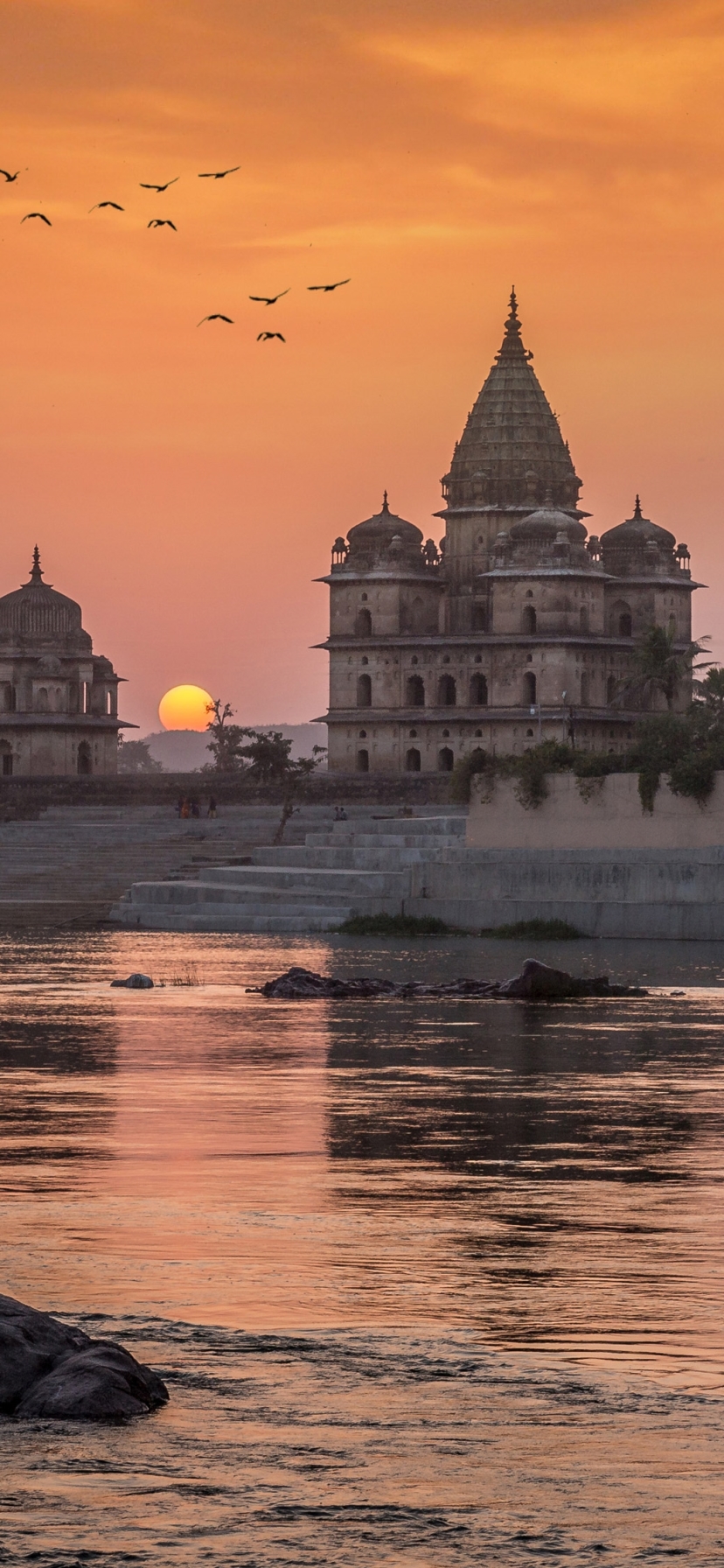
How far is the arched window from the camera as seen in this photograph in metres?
109

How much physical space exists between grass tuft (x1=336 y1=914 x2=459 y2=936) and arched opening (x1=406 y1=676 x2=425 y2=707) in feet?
→ 195

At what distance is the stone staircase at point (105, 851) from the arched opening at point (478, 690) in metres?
29.7

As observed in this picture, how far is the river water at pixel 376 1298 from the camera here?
7863mm

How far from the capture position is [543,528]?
104812 millimetres

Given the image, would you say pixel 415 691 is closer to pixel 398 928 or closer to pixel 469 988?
pixel 398 928

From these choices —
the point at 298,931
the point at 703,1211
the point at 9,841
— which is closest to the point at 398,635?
the point at 9,841

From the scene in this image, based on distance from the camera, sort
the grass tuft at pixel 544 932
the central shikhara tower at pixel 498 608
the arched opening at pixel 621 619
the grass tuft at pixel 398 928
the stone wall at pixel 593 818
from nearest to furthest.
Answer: the grass tuft at pixel 544 932 → the grass tuft at pixel 398 928 → the stone wall at pixel 593 818 → the central shikhara tower at pixel 498 608 → the arched opening at pixel 621 619

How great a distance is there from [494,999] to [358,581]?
78852mm

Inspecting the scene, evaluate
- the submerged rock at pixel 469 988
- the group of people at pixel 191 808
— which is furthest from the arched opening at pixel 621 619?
the submerged rock at pixel 469 988

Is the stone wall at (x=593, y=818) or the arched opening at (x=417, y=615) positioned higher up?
the arched opening at (x=417, y=615)

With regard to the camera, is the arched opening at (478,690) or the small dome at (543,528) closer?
the small dome at (543,528)

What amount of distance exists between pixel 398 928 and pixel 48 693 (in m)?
60.1

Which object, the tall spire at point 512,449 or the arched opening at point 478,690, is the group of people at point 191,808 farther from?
the tall spire at point 512,449

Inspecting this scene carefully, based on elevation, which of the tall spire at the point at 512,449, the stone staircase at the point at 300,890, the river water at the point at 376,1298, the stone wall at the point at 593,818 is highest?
the tall spire at the point at 512,449
